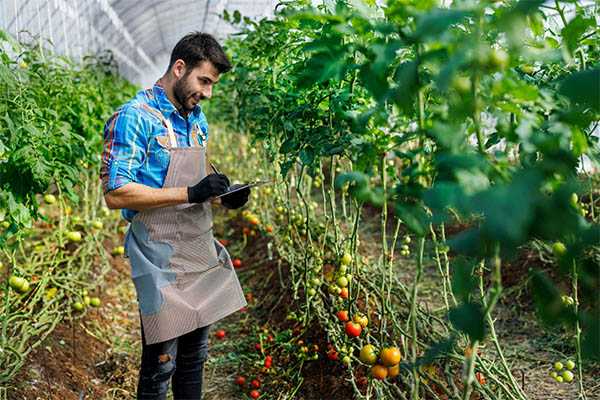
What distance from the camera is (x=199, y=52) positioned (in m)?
1.56

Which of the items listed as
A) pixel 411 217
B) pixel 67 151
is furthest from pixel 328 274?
pixel 411 217

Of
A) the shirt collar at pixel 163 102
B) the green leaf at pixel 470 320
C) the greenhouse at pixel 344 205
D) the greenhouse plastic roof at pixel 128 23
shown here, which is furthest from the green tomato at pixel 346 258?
the greenhouse plastic roof at pixel 128 23

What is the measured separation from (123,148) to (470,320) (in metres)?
1.13

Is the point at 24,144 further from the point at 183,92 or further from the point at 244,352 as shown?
the point at 244,352

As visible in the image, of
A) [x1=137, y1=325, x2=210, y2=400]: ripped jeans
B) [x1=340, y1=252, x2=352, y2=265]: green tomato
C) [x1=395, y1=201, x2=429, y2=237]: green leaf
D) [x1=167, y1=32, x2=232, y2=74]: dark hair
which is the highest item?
[x1=167, y1=32, x2=232, y2=74]: dark hair

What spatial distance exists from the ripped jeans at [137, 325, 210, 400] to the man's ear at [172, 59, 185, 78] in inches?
33.9

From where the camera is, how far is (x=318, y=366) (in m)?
2.12

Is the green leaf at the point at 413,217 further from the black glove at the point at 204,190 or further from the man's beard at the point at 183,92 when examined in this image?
the man's beard at the point at 183,92

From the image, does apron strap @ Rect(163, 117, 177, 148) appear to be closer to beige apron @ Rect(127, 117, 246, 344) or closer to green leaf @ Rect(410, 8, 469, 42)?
beige apron @ Rect(127, 117, 246, 344)

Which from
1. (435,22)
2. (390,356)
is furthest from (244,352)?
(435,22)

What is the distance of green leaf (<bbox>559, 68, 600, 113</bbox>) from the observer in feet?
1.87

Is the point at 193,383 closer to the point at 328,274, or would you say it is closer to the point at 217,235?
the point at 328,274

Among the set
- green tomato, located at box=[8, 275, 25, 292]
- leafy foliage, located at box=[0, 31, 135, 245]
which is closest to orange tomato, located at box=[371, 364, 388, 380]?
leafy foliage, located at box=[0, 31, 135, 245]

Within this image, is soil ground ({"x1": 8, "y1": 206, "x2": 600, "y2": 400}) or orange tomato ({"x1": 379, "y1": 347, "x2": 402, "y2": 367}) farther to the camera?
soil ground ({"x1": 8, "y1": 206, "x2": 600, "y2": 400})
